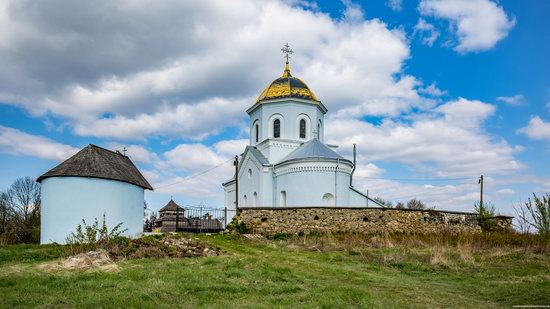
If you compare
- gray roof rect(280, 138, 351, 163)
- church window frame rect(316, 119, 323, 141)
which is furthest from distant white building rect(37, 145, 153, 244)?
church window frame rect(316, 119, 323, 141)

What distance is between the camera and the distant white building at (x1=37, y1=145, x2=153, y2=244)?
70.4ft

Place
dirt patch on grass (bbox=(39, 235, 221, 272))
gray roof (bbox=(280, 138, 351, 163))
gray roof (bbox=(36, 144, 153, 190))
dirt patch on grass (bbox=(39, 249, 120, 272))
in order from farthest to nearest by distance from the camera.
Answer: gray roof (bbox=(280, 138, 351, 163)), gray roof (bbox=(36, 144, 153, 190)), dirt patch on grass (bbox=(39, 235, 221, 272)), dirt patch on grass (bbox=(39, 249, 120, 272))

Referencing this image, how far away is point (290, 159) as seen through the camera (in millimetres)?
30156

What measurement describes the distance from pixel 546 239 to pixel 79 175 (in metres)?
19.3

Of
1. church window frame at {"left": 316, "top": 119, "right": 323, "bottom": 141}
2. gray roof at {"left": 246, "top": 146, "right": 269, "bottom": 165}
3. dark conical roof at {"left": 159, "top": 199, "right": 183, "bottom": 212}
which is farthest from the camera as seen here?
dark conical roof at {"left": 159, "top": 199, "right": 183, "bottom": 212}

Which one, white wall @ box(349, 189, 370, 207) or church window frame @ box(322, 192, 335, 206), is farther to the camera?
white wall @ box(349, 189, 370, 207)

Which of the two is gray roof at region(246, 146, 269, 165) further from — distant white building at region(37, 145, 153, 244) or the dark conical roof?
the dark conical roof

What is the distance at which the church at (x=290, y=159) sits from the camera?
29297 mm

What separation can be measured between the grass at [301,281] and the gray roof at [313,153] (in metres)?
14.6

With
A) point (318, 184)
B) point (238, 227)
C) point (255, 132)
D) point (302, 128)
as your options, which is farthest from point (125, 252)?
point (255, 132)

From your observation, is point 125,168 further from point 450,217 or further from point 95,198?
point 450,217

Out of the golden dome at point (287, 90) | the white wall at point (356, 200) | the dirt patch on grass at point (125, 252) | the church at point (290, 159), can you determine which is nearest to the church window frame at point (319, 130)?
the church at point (290, 159)

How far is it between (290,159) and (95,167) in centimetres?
1213

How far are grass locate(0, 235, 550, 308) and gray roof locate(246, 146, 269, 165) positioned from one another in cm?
1771
